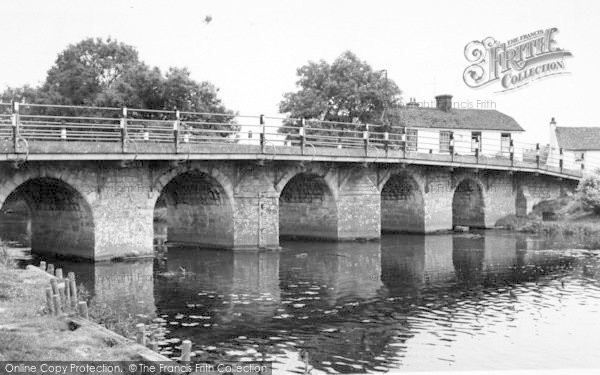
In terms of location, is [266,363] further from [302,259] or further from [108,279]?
[302,259]

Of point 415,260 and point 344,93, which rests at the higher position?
point 344,93

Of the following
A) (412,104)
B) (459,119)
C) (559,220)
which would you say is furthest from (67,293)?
(412,104)

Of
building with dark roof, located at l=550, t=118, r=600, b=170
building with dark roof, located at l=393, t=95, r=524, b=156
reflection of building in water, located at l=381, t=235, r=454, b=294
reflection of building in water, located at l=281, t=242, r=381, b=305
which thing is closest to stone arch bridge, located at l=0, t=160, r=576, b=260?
reflection of building in water, located at l=281, t=242, r=381, b=305

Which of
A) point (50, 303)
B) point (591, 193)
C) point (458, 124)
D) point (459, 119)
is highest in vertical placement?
point (459, 119)

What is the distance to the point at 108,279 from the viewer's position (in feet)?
83.9

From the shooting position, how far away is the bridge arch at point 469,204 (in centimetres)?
Answer: 4794

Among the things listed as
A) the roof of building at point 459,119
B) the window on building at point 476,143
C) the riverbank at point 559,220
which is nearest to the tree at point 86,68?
the roof of building at point 459,119

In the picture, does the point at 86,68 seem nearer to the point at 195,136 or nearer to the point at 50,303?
the point at 195,136

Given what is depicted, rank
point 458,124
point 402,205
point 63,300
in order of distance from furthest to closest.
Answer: point 458,124, point 402,205, point 63,300

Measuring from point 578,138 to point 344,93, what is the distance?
25689 mm

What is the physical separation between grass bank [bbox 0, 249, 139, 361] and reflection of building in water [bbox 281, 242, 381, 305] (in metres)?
9.56

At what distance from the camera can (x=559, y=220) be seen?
154ft

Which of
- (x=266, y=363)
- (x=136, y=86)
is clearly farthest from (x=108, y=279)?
(x=136, y=86)

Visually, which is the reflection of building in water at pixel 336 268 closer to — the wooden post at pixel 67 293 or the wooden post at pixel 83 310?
the wooden post at pixel 67 293
